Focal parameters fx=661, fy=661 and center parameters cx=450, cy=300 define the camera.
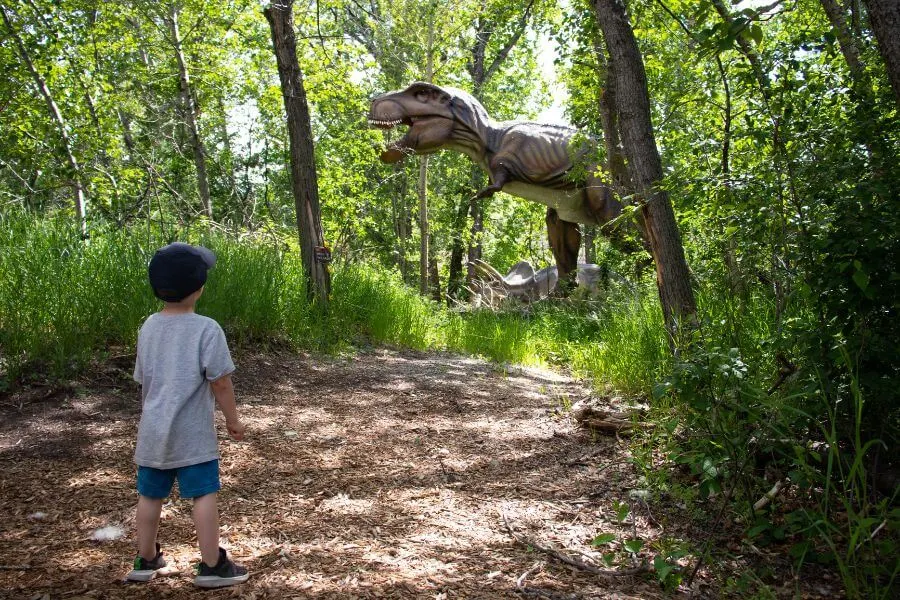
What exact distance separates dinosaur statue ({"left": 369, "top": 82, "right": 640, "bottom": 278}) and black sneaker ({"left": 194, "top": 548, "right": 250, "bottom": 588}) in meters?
6.31

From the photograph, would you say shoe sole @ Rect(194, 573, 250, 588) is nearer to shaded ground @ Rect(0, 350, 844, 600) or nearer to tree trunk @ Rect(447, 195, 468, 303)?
shaded ground @ Rect(0, 350, 844, 600)

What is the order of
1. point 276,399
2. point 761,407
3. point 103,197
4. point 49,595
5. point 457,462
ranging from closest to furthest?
point 49,595 < point 761,407 < point 457,462 < point 276,399 < point 103,197

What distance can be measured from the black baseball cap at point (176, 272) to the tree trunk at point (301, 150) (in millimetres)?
4556

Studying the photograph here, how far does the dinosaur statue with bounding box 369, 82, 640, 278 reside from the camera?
26.4ft

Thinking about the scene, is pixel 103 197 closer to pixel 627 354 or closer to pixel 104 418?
pixel 104 418

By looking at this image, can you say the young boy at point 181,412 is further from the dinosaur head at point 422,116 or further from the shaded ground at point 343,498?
the dinosaur head at point 422,116

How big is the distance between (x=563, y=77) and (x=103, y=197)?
5576mm

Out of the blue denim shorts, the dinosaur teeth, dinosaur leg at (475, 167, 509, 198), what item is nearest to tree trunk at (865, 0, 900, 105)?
the blue denim shorts

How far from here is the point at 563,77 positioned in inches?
321

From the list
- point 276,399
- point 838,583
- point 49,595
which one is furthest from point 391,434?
point 838,583

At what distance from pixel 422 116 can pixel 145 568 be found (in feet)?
21.8

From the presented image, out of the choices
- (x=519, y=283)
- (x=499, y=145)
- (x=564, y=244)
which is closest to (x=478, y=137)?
(x=499, y=145)

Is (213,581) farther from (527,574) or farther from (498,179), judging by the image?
(498,179)

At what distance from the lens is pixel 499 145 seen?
8.45m
